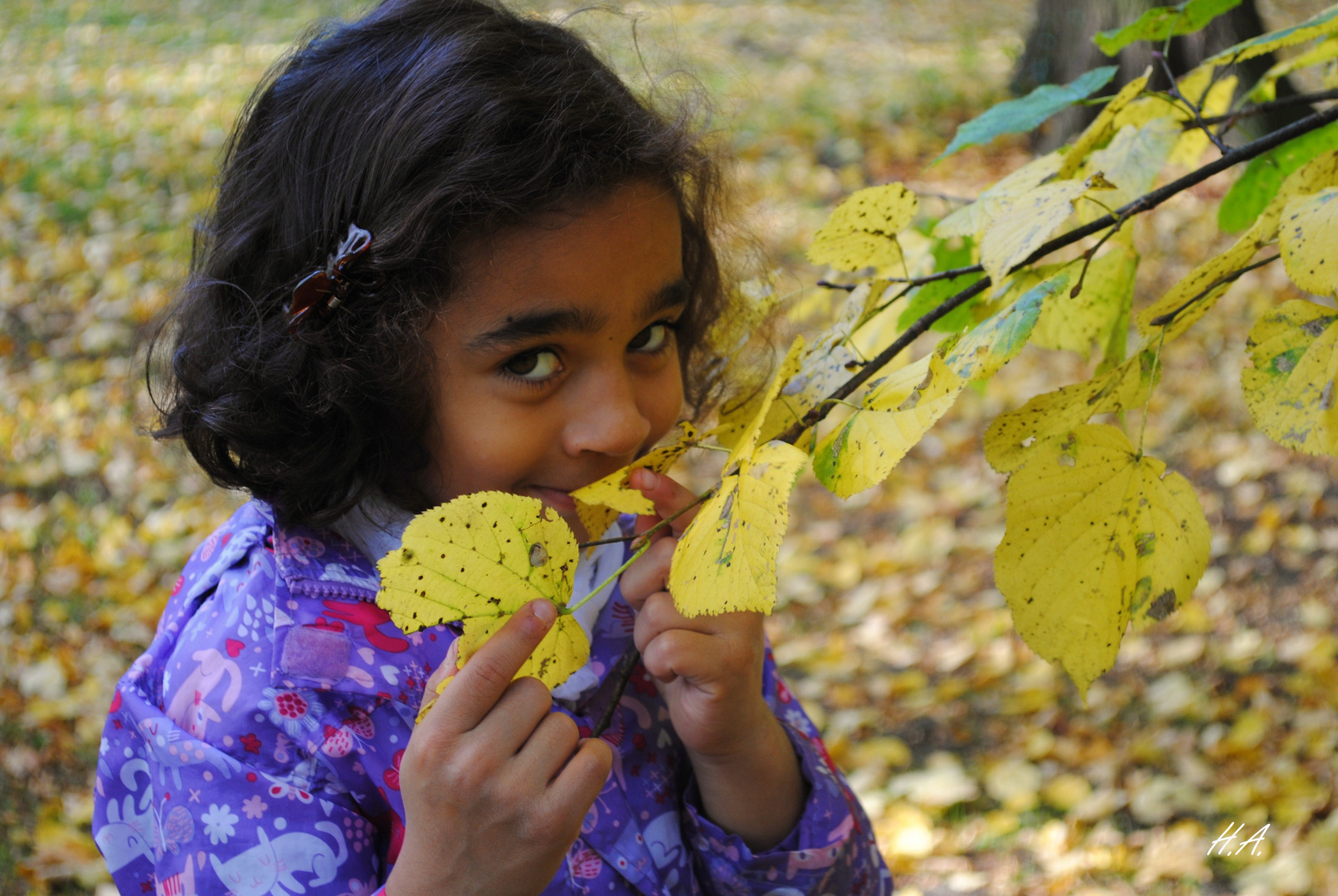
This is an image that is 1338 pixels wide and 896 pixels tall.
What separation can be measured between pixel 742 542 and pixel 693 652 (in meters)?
0.29

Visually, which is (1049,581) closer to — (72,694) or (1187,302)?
(1187,302)

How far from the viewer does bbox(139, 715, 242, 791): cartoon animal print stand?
2.65 feet

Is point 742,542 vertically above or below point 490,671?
above

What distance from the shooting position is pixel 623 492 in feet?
2.08

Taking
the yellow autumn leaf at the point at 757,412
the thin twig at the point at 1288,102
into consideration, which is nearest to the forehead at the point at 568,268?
the yellow autumn leaf at the point at 757,412

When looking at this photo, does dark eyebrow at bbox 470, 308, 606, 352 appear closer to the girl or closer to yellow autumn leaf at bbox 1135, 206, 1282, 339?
the girl

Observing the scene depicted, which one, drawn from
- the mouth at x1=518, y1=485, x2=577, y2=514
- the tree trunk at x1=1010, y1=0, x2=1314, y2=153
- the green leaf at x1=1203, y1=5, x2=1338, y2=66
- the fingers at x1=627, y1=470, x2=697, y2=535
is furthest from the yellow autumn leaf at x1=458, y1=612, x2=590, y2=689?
the tree trunk at x1=1010, y1=0, x2=1314, y2=153

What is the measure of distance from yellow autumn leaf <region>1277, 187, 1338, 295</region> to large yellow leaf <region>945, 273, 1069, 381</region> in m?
0.12

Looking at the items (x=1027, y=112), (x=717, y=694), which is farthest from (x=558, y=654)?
(x=1027, y=112)

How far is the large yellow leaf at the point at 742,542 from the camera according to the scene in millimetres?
493

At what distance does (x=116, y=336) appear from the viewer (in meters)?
3.60

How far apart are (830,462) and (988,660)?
185cm

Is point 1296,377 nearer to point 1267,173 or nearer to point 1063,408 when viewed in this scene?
point 1063,408

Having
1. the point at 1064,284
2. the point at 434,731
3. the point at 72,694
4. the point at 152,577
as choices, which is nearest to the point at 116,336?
the point at 152,577
